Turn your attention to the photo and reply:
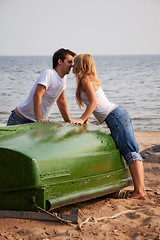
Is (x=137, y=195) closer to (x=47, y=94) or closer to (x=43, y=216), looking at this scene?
(x=43, y=216)

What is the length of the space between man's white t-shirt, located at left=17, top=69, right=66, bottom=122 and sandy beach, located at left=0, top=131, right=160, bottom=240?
136cm

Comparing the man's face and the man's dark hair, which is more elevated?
the man's dark hair

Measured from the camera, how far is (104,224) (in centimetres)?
344

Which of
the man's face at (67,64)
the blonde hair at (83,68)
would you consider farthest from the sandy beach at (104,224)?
the man's face at (67,64)

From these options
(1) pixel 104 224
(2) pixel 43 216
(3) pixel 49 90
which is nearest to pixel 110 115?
(3) pixel 49 90

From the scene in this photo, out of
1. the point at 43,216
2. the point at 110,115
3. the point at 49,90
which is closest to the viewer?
the point at 43,216

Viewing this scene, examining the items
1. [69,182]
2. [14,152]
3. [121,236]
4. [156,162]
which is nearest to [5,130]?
[14,152]

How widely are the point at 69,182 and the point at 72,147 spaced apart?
1.17 ft

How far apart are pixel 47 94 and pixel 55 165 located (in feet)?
4.99

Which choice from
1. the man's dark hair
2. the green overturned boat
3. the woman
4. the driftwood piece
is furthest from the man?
the driftwood piece

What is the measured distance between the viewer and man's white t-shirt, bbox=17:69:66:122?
15.3ft

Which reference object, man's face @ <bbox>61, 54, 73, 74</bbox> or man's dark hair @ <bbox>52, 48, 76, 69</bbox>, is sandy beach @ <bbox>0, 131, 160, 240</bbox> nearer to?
man's face @ <bbox>61, 54, 73, 74</bbox>

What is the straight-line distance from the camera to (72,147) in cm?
369

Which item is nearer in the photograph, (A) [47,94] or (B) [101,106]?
(B) [101,106]
